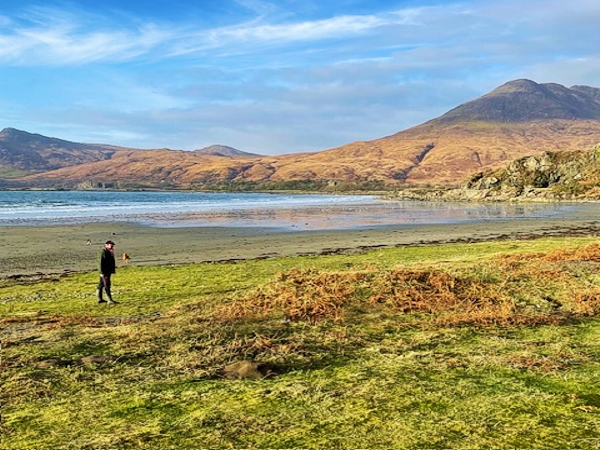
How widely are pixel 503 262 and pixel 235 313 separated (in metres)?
9.80

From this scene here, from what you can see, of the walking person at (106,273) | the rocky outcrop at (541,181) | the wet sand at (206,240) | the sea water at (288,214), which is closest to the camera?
the walking person at (106,273)

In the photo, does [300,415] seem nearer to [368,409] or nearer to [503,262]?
[368,409]

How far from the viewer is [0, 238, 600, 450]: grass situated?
20.7 feet

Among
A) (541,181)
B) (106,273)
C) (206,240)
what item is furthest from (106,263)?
(541,181)

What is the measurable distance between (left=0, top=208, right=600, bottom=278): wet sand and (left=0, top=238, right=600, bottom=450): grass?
39.4ft

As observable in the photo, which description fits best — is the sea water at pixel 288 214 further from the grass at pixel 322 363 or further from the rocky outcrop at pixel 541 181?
the grass at pixel 322 363

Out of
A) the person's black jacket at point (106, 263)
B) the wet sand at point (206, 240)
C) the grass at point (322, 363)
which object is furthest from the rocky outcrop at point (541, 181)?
the person's black jacket at point (106, 263)

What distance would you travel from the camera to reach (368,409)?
22.8 feet

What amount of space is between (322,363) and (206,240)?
30.3 metres

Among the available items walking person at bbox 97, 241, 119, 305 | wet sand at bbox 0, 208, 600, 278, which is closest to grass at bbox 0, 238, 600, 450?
walking person at bbox 97, 241, 119, 305

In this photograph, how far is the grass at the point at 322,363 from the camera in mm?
6312

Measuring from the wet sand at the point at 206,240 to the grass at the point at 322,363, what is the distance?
39.4 ft

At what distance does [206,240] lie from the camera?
38625mm

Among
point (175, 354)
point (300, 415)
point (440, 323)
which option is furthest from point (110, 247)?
point (300, 415)
